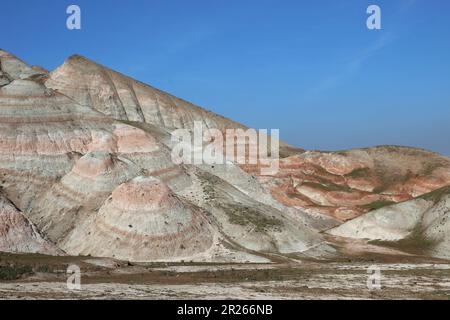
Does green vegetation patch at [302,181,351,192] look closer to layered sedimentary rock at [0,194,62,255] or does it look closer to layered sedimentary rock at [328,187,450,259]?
layered sedimentary rock at [328,187,450,259]

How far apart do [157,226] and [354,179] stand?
72855 mm

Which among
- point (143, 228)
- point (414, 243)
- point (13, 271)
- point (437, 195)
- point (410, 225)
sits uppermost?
point (437, 195)

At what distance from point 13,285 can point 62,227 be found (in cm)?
2808

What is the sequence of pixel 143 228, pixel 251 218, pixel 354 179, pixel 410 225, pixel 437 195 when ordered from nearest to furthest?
pixel 143 228
pixel 251 218
pixel 410 225
pixel 437 195
pixel 354 179

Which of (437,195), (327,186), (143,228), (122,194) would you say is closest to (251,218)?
(143,228)

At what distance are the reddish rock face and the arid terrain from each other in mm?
5786

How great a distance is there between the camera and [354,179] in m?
120

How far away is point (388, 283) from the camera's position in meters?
37.0

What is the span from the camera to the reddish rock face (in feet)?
353

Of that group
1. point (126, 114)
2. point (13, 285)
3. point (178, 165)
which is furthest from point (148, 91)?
point (13, 285)

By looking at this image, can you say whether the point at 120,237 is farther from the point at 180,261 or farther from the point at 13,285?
the point at 13,285

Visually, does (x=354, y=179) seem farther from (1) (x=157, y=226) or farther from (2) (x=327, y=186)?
(1) (x=157, y=226)

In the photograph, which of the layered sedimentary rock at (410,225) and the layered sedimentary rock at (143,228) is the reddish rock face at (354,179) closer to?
the layered sedimentary rock at (410,225)

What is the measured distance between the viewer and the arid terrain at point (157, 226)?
34531 millimetres
